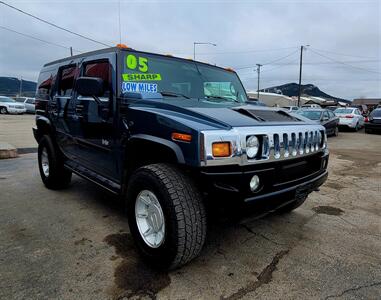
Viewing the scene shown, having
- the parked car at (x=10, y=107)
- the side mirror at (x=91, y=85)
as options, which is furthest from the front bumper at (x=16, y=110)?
the side mirror at (x=91, y=85)

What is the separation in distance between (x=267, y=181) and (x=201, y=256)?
975 mm

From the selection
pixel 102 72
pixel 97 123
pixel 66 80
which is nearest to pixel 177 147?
pixel 97 123

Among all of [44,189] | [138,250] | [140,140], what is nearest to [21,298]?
[138,250]

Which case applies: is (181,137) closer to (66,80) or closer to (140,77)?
(140,77)

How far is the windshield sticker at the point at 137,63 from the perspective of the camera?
342cm

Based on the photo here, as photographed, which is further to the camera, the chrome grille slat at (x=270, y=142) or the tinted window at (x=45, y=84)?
the tinted window at (x=45, y=84)

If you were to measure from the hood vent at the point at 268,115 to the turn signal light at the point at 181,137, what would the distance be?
28.9 inches

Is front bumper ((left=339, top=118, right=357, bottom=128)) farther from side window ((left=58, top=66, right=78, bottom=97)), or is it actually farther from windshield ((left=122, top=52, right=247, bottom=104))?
side window ((left=58, top=66, right=78, bottom=97))

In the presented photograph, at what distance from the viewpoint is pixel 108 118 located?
3.46 metres

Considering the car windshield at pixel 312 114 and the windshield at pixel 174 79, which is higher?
the windshield at pixel 174 79

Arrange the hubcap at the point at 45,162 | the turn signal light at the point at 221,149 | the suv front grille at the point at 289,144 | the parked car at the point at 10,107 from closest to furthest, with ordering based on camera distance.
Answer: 1. the turn signal light at the point at 221,149
2. the suv front grille at the point at 289,144
3. the hubcap at the point at 45,162
4. the parked car at the point at 10,107

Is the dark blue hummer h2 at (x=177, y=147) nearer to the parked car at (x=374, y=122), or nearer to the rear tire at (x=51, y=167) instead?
the rear tire at (x=51, y=167)

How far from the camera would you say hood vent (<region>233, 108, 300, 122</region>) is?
2.97 m

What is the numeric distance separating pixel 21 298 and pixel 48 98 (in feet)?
11.5
